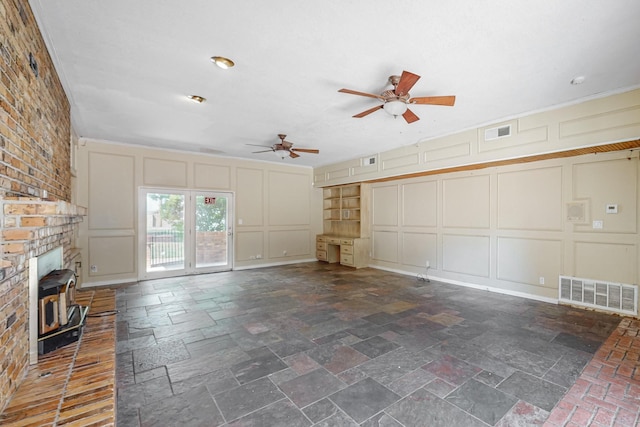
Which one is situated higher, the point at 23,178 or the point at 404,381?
the point at 23,178

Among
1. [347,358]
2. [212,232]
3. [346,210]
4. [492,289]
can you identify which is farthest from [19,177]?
[346,210]

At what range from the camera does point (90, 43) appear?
2541 mm

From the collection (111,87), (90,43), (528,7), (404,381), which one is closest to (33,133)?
(90,43)

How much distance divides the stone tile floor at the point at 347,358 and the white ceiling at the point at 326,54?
282 centimetres

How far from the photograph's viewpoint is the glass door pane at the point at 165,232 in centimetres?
623

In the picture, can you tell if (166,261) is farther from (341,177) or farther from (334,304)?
(341,177)

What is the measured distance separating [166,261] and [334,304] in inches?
161

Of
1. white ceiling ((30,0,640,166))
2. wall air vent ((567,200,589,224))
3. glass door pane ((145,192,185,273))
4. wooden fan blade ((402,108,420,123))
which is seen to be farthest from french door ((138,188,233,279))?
wall air vent ((567,200,589,224))

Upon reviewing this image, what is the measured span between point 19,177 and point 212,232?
523 centimetres

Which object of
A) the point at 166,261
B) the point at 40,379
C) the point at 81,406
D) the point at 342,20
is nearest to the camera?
the point at 81,406

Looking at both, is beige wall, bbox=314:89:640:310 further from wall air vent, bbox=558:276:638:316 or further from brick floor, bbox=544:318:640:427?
brick floor, bbox=544:318:640:427

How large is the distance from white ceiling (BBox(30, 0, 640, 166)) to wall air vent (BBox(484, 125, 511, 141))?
7.0 inches

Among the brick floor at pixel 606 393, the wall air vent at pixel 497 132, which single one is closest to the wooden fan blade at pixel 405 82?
the wall air vent at pixel 497 132

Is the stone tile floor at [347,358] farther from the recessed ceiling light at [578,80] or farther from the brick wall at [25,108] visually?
the recessed ceiling light at [578,80]
